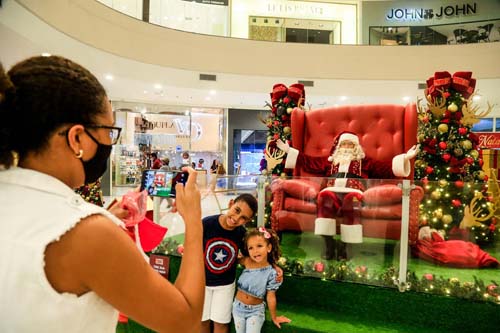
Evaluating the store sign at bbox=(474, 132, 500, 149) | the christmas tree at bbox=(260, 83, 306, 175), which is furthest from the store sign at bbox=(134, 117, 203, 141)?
the store sign at bbox=(474, 132, 500, 149)

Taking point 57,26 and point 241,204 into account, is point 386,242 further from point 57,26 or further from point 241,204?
point 57,26

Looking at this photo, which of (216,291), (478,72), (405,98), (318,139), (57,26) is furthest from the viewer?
(405,98)

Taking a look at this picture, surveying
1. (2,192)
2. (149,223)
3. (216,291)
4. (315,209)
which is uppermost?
(2,192)

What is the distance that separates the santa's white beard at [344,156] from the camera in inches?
137

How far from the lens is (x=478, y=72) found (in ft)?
26.3

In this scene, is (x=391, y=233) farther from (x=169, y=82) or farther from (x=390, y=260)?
(x=169, y=82)

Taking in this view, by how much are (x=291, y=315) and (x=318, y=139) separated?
2.43 metres

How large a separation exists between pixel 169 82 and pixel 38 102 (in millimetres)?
8346

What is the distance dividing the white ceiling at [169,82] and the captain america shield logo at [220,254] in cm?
468

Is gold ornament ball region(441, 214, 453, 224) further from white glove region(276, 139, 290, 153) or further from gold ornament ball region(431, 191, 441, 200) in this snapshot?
white glove region(276, 139, 290, 153)

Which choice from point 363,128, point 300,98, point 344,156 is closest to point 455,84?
point 363,128

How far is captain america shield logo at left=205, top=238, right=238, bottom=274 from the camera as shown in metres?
2.04

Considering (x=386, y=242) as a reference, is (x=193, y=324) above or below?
above

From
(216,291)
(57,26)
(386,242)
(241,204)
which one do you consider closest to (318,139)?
(386,242)
